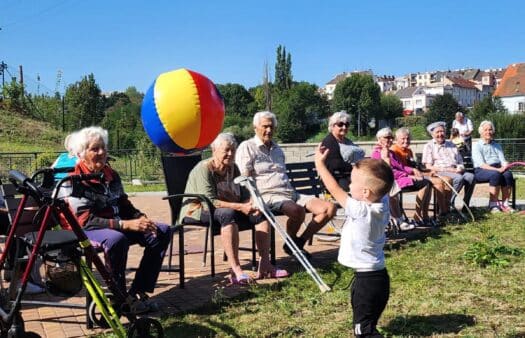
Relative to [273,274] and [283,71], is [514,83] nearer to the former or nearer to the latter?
[283,71]

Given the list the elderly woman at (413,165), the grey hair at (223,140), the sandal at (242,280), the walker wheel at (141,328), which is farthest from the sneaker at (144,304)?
the elderly woman at (413,165)

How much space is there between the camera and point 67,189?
4.13m

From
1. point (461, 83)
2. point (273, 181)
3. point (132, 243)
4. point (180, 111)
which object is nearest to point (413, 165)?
point (273, 181)

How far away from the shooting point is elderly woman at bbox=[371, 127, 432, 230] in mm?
7008

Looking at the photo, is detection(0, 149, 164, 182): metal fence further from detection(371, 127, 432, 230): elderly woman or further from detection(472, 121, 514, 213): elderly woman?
detection(371, 127, 432, 230): elderly woman

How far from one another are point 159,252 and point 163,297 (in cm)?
47

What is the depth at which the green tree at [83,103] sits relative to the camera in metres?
40.2

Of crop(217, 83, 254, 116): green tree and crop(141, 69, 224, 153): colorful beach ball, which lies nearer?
crop(141, 69, 224, 153): colorful beach ball

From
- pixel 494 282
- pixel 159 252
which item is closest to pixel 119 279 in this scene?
pixel 159 252

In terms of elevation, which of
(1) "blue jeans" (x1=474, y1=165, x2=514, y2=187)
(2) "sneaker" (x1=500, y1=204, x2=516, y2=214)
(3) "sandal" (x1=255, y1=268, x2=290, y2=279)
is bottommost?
(3) "sandal" (x1=255, y1=268, x2=290, y2=279)

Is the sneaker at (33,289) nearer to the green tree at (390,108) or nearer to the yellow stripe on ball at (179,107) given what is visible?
the yellow stripe on ball at (179,107)

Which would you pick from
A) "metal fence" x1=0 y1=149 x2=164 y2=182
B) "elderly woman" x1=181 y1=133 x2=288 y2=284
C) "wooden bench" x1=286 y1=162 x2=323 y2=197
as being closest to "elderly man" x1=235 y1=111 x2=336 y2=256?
"elderly woman" x1=181 y1=133 x2=288 y2=284

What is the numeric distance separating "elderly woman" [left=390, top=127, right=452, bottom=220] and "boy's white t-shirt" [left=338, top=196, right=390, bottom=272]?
14.2ft

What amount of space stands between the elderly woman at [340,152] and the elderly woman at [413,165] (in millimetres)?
1031
